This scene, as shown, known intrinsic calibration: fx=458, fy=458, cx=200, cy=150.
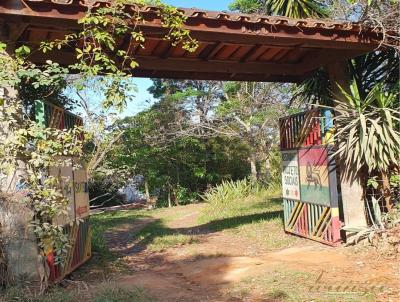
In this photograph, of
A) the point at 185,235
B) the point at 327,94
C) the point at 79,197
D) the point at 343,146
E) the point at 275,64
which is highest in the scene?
the point at 275,64

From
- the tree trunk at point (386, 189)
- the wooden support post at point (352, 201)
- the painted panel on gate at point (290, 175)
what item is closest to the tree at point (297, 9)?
the wooden support post at point (352, 201)

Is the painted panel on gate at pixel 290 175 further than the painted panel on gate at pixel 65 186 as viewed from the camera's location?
Yes

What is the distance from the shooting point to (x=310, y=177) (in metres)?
8.77

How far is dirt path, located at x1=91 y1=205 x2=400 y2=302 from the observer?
18.1 feet

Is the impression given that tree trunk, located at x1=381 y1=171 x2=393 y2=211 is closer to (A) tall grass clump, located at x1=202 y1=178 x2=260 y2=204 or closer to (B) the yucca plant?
(B) the yucca plant

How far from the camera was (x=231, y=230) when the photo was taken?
11445 mm

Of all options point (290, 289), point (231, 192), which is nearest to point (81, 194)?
point (290, 289)

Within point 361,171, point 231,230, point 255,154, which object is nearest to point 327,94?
point 361,171

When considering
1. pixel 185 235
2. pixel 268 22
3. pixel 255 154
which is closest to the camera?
pixel 268 22

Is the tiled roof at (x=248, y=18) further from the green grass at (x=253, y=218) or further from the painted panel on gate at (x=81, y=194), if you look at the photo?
the green grass at (x=253, y=218)

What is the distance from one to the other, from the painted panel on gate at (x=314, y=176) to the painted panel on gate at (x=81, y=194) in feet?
13.8

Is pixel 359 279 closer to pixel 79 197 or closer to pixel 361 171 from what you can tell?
pixel 361 171

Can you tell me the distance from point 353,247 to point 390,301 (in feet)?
9.27

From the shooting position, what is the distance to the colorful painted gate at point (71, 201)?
616 centimetres
